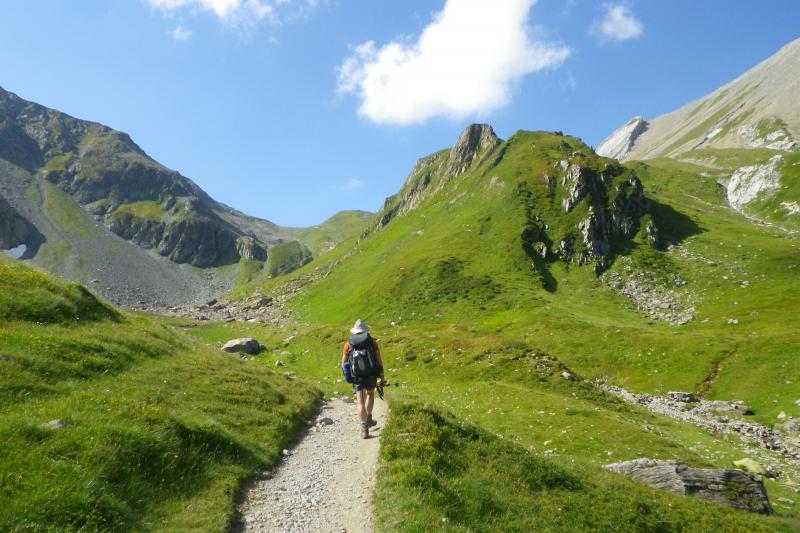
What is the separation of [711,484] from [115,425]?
69.3ft

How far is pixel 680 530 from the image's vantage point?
1353 centimetres

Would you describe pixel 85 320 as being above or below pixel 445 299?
below

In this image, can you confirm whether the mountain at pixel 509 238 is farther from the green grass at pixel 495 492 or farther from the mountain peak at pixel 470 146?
the green grass at pixel 495 492

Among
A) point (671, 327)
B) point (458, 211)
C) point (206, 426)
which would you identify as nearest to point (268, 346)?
point (206, 426)

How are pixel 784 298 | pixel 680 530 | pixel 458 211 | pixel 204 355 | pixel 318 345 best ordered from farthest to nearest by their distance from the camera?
1. pixel 458 211
2. pixel 784 298
3. pixel 318 345
4. pixel 204 355
5. pixel 680 530

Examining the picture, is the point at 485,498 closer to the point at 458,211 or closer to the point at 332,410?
the point at 332,410

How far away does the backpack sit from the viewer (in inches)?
670

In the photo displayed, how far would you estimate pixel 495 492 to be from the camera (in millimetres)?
12547

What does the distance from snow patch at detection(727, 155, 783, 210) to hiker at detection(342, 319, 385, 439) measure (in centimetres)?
19735

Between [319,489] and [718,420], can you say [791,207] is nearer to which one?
[718,420]

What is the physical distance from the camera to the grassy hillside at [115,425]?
9047mm

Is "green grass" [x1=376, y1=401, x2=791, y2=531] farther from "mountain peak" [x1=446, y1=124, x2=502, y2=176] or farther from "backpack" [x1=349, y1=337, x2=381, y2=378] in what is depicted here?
"mountain peak" [x1=446, y1=124, x2=502, y2=176]

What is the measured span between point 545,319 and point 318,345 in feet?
106

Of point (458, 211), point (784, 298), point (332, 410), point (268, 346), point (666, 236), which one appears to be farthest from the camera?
point (458, 211)
